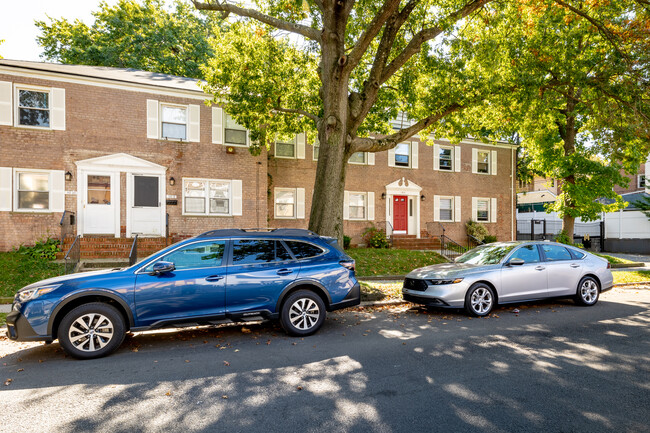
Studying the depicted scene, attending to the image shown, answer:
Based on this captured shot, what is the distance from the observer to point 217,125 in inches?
630

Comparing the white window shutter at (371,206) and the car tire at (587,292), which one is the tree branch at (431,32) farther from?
the white window shutter at (371,206)

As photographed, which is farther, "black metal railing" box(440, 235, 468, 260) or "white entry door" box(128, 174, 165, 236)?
"black metal railing" box(440, 235, 468, 260)

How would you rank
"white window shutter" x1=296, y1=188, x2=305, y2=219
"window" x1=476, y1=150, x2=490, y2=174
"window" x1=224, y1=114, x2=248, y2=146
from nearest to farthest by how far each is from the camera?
"window" x1=224, y1=114, x2=248, y2=146
"white window shutter" x1=296, y1=188, x2=305, y2=219
"window" x1=476, y1=150, x2=490, y2=174

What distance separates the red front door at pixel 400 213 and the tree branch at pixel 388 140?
28.5 ft

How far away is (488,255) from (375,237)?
34.3 ft

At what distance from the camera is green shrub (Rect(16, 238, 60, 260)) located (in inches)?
477

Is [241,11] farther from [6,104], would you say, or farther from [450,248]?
[450,248]

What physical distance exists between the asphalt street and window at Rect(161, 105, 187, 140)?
10845 millimetres

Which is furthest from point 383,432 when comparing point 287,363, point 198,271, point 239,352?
point 198,271

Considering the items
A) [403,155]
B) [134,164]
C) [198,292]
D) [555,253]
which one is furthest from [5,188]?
[403,155]

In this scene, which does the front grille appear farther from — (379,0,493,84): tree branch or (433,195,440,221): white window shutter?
(433,195,440,221): white window shutter

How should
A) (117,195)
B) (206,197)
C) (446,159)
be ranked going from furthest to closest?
(446,159)
(206,197)
(117,195)

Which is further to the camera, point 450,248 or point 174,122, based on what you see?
point 450,248

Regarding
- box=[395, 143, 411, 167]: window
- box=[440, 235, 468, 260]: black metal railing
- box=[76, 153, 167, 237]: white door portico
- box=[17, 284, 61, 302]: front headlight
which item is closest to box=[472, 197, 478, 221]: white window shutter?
A: box=[440, 235, 468, 260]: black metal railing
